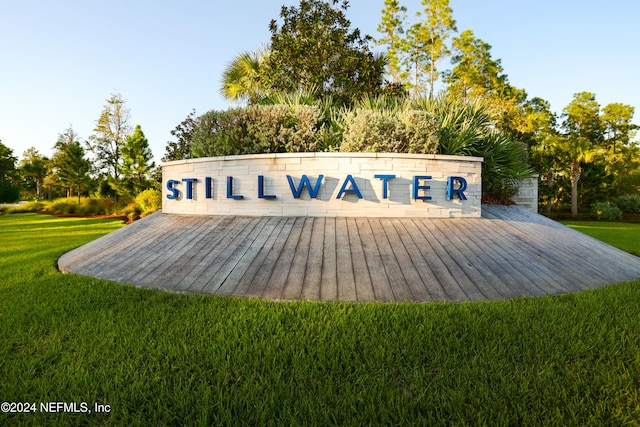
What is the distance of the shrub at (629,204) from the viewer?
29594 millimetres

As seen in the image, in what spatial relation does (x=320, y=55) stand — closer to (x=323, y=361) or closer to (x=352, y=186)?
(x=352, y=186)

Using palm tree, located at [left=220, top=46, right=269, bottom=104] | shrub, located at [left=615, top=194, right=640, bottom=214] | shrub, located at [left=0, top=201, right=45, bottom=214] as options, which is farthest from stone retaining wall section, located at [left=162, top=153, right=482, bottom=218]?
shrub, located at [left=0, top=201, right=45, bottom=214]

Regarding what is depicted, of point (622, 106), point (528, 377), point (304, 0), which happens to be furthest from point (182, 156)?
point (622, 106)

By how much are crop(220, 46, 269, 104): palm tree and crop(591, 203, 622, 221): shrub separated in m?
29.2

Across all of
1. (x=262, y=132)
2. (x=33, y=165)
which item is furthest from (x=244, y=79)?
(x=33, y=165)

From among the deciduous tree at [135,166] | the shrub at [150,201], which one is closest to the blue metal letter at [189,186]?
the shrub at [150,201]

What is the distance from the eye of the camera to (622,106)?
133 feet

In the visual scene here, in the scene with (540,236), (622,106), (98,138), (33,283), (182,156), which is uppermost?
(622,106)

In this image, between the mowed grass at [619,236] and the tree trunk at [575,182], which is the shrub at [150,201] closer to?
the mowed grass at [619,236]

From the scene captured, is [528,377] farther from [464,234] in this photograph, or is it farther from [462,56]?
[462,56]

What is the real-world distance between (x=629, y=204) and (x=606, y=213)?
4468 millimetres

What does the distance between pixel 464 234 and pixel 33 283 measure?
23.6ft

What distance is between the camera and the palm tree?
17344 mm

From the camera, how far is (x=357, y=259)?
498cm
